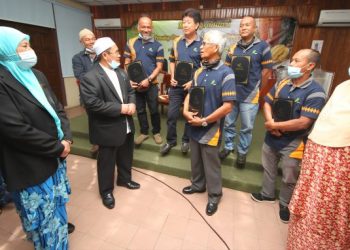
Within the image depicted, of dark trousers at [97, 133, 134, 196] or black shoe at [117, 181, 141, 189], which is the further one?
black shoe at [117, 181, 141, 189]

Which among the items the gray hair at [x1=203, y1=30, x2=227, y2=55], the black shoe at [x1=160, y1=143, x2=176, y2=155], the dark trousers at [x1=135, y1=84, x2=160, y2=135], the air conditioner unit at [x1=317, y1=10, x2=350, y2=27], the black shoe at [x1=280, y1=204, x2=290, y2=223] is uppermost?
the air conditioner unit at [x1=317, y1=10, x2=350, y2=27]

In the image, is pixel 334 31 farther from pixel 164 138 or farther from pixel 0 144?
pixel 0 144

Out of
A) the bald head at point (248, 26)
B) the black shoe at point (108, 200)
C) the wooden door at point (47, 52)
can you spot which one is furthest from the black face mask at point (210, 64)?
the wooden door at point (47, 52)

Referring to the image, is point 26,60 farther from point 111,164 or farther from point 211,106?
point 211,106

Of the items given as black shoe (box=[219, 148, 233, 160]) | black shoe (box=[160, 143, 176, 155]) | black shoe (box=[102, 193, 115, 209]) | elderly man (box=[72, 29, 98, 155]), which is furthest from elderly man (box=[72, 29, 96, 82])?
black shoe (box=[219, 148, 233, 160])

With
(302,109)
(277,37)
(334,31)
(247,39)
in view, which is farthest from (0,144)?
(334,31)

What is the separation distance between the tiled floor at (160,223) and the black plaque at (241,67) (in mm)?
1248

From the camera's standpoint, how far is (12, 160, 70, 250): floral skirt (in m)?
1.14

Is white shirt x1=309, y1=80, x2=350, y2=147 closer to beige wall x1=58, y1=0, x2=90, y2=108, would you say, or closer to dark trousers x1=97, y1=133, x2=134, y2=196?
dark trousers x1=97, y1=133, x2=134, y2=196

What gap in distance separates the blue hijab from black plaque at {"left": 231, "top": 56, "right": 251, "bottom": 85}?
1.77 m

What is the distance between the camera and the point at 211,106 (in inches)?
68.1

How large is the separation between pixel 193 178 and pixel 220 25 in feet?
13.8

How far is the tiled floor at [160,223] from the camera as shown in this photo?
1.61 m

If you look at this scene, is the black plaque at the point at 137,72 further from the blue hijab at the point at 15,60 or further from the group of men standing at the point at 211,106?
the blue hijab at the point at 15,60
